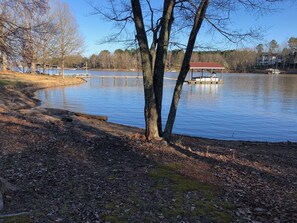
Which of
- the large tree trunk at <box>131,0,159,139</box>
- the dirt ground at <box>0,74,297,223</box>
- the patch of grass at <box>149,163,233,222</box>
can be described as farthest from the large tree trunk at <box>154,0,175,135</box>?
the patch of grass at <box>149,163,233,222</box>

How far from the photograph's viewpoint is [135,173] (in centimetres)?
521

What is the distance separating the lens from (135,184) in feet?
15.4

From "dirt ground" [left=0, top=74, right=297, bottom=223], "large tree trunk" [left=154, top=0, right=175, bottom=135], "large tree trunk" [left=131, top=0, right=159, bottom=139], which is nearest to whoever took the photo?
"dirt ground" [left=0, top=74, right=297, bottom=223]

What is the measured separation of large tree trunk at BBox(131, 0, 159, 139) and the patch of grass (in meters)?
2.64

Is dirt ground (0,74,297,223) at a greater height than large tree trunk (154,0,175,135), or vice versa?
large tree trunk (154,0,175,135)

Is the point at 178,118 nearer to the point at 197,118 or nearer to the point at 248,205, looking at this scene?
the point at 197,118

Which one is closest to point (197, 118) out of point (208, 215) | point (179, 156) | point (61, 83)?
point (179, 156)

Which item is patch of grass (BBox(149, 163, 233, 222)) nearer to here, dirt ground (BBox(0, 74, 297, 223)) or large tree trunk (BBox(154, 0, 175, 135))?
dirt ground (BBox(0, 74, 297, 223))

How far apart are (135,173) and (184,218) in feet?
5.68

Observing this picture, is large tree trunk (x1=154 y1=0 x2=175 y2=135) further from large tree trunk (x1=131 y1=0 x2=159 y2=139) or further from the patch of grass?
the patch of grass

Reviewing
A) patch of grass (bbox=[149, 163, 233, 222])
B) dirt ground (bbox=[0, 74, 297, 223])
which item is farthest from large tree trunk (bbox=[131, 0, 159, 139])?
patch of grass (bbox=[149, 163, 233, 222])

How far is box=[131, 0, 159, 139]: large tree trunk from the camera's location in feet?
25.0

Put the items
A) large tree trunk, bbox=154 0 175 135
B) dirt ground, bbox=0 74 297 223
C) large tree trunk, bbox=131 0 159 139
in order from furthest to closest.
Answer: large tree trunk, bbox=154 0 175 135
large tree trunk, bbox=131 0 159 139
dirt ground, bbox=0 74 297 223

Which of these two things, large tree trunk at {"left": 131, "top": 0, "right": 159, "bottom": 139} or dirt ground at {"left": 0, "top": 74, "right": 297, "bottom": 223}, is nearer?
dirt ground at {"left": 0, "top": 74, "right": 297, "bottom": 223}
